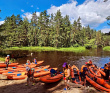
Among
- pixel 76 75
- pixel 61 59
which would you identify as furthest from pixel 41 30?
pixel 76 75

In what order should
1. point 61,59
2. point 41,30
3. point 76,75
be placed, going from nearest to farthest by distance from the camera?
point 76,75 < point 61,59 < point 41,30

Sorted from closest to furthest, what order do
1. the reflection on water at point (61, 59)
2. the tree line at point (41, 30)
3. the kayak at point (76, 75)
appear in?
the kayak at point (76, 75) → the reflection on water at point (61, 59) → the tree line at point (41, 30)

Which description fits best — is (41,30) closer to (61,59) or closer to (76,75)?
(61,59)

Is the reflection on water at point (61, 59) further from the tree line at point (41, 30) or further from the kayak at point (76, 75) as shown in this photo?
the tree line at point (41, 30)

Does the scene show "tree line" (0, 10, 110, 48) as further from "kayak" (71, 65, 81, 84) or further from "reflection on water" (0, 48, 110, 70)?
"kayak" (71, 65, 81, 84)

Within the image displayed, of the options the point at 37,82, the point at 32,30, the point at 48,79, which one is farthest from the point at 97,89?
the point at 32,30

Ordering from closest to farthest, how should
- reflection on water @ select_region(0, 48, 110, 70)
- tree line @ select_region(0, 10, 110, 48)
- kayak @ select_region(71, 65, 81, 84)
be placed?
1. kayak @ select_region(71, 65, 81, 84)
2. reflection on water @ select_region(0, 48, 110, 70)
3. tree line @ select_region(0, 10, 110, 48)

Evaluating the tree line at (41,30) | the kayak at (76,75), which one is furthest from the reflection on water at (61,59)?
the tree line at (41,30)

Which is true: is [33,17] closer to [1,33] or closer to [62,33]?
[62,33]

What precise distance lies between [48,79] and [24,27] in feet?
159

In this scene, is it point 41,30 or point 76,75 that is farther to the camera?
point 41,30

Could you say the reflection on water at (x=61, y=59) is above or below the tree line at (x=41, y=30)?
below

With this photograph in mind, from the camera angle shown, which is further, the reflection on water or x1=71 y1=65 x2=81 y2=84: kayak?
the reflection on water

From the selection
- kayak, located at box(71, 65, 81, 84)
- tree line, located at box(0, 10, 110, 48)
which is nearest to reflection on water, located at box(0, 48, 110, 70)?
kayak, located at box(71, 65, 81, 84)
